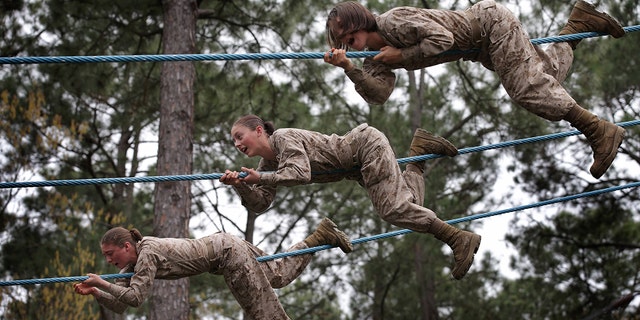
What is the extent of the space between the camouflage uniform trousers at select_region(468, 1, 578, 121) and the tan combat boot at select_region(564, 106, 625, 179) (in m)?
0.07

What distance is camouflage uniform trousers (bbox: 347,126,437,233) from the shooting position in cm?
541

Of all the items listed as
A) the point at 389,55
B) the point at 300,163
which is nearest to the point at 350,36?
the point at 389,55

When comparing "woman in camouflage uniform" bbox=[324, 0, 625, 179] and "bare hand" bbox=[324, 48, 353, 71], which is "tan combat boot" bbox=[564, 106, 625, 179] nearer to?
"woman in camouflage uniform" bbox=[324, 0, 625, 179]

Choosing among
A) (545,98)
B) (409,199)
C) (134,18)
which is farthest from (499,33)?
(134,18)

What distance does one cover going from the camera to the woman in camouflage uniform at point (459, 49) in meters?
5.35

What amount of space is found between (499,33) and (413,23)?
46cm

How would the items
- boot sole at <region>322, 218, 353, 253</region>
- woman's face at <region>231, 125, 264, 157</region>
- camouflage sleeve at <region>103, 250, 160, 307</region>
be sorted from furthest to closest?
1. boot sole at <region>322, 218, 353, 253</region>
2. woman's face at <region>231, 125, 264, 157</region>
3. camouflage sleeve at <region>103, 250, 160, 307</region>

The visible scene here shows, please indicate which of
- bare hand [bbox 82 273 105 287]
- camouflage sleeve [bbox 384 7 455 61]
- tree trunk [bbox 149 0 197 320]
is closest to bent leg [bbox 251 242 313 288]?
bare hand [bbox 82 273 105 287]

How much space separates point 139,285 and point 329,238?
1.09m

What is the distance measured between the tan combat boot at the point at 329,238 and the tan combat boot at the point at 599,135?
4.31 ft

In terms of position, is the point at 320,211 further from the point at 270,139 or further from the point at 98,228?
the point at 270,139

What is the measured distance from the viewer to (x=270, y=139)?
18.2 feet

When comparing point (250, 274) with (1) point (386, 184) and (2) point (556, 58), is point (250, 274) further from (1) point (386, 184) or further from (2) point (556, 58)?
(2) point (556, 58)

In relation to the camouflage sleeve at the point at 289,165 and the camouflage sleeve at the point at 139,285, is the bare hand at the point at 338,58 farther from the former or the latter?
the camouflage sleeve at the point at 139,285
